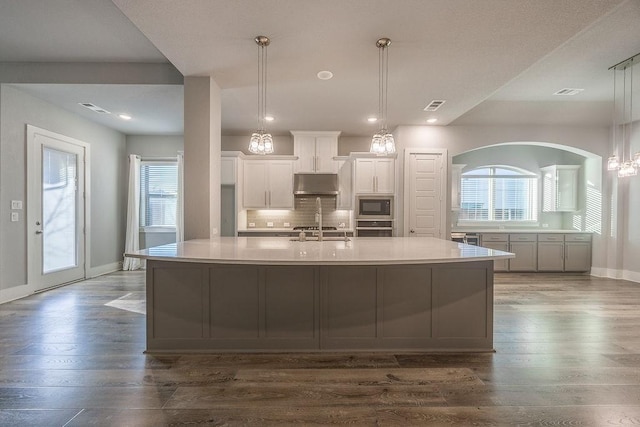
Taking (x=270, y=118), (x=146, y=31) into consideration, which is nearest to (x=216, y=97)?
(x=146, y=31)

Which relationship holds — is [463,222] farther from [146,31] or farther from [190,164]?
[146,31]

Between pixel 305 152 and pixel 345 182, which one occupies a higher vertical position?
pixel 305 152

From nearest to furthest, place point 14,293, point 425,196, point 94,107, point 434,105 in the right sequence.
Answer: point 14,293 → point 434,105 → point 94,107 → point 425,196

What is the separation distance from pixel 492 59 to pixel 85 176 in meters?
6.22

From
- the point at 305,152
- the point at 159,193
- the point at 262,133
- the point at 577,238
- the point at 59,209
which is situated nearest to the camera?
the point at 262,133

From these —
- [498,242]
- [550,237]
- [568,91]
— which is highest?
[568,91]

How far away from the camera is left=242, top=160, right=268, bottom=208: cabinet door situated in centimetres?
581

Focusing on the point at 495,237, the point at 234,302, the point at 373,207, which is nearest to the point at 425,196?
the point at 373,207

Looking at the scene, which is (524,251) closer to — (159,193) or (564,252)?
(564,252)

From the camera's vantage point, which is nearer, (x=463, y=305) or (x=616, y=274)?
(x=463, y=305)

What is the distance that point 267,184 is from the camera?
5.82 m

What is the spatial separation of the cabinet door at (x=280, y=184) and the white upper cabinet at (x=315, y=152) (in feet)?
0.61

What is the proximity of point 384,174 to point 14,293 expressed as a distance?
568 centimetres

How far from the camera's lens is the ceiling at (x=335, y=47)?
2.36 m
